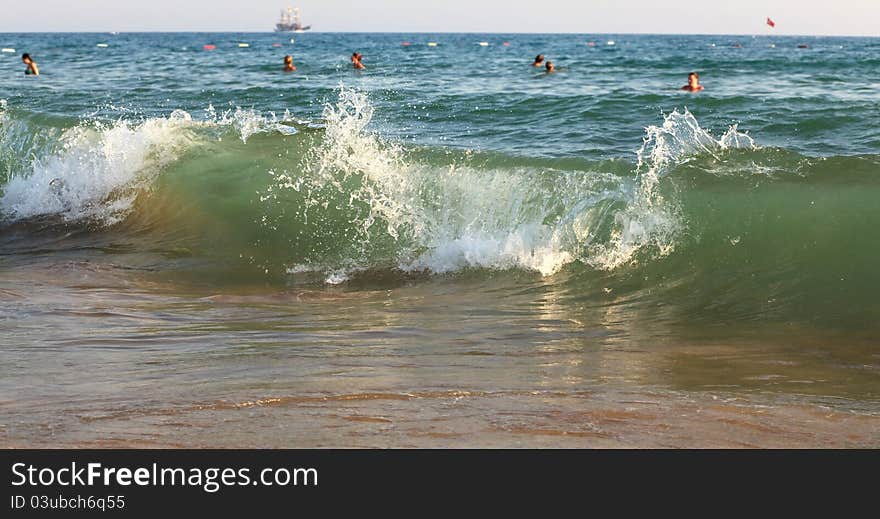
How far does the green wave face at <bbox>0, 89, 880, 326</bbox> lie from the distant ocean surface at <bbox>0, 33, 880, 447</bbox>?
0.10 ft

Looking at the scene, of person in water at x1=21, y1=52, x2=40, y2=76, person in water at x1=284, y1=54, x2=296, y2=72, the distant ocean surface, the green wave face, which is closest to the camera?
the distant ocean surface

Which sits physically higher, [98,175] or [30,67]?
[30,67]

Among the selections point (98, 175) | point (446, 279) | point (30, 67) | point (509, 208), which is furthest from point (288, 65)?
point (446, 279)

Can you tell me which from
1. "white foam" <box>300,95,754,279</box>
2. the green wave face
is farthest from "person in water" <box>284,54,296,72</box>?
"white foam" <box>300,95,754,279</box>

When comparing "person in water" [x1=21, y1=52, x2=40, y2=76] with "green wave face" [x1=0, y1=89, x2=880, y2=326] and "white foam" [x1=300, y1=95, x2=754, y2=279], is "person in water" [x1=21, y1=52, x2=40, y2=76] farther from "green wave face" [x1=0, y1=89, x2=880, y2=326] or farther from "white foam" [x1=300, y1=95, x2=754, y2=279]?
"white foam" [x1=300, y1=95, x2=754, y2=279]

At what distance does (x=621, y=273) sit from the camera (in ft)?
23.7

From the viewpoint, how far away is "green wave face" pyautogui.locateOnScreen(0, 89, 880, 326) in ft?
22.9

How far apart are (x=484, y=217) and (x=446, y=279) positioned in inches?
41.8

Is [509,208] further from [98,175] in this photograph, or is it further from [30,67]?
[30,67]

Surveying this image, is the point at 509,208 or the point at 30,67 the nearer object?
the point at 509,208

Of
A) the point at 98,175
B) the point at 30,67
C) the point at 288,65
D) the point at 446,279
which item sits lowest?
the point at 446,279

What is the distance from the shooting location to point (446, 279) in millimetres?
7457

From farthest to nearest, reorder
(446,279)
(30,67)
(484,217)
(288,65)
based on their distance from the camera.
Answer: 1. (288,65)
2. (30,67)
3. (484,217)
4. (446,279)
